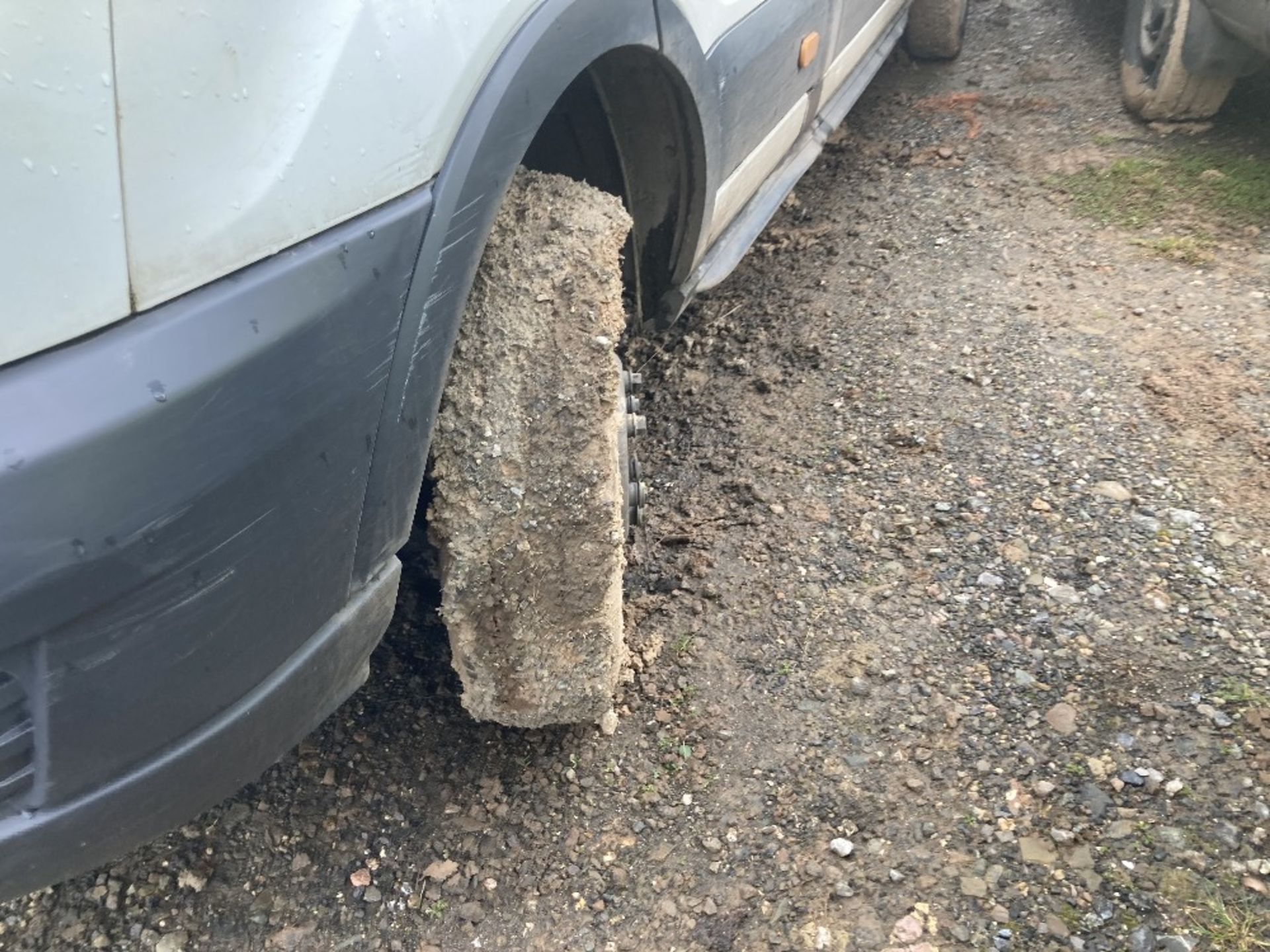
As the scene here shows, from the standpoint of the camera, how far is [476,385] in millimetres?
1444

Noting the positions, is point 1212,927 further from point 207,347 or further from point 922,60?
point 922,60

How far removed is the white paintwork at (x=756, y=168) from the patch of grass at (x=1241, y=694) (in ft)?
4.72

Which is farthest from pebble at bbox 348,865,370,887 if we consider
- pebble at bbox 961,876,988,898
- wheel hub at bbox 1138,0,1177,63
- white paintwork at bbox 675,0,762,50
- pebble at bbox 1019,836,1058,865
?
wheel hub at bbox 1138,0,1177,63

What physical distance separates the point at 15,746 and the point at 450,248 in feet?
2.50

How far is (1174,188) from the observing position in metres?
3.41

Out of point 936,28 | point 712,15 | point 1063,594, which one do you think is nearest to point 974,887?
point 1063,594

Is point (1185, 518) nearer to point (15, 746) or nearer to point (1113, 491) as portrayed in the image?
point (1113, 491)

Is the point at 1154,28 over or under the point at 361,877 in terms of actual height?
over

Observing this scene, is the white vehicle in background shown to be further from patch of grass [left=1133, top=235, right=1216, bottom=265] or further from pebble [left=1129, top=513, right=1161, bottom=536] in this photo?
patch of grass [left=1133, top=235, right=1216, bottom=265]

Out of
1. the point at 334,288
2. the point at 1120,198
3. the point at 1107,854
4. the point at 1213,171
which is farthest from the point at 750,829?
the point at 1213,171

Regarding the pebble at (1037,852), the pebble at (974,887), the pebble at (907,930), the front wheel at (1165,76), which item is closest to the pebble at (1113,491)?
the pebble at (1037,852)

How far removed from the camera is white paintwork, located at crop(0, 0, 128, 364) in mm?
834

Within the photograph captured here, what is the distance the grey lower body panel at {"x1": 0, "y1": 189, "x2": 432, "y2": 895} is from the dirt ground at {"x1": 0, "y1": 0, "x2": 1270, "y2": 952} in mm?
586

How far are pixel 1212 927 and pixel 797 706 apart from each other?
0.74 metres
